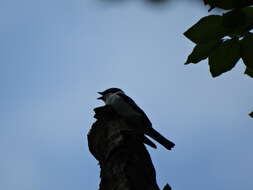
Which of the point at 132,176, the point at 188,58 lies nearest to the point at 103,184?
the point at 132,176

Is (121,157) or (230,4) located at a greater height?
(230,4)

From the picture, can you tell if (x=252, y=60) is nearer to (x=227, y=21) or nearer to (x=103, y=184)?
(x=227, y=21)

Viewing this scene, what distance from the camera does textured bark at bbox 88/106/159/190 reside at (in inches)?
92.5

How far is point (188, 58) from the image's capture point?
3.35 ft

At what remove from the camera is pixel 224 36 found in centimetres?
94

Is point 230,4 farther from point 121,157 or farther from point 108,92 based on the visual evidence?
point 108,92

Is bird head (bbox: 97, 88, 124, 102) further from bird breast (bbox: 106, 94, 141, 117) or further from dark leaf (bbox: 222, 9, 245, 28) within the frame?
dark leaf (bbox: 222, 9, 245, 28)

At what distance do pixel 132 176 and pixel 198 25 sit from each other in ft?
5.15

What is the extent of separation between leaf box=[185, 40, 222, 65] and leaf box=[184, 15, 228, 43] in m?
0.02

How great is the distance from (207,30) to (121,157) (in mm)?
1757

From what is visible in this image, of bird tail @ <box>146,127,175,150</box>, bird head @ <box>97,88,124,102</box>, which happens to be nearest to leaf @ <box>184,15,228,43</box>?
bird tail @ <box>146,127,175,150</box>

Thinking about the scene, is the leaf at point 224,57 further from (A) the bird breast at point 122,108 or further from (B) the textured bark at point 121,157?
(A) the bird breast at point 122,108

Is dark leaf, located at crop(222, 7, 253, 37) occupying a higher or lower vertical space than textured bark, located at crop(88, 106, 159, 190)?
higher

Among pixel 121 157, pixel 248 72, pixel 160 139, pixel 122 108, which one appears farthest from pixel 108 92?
pixel 248 72
